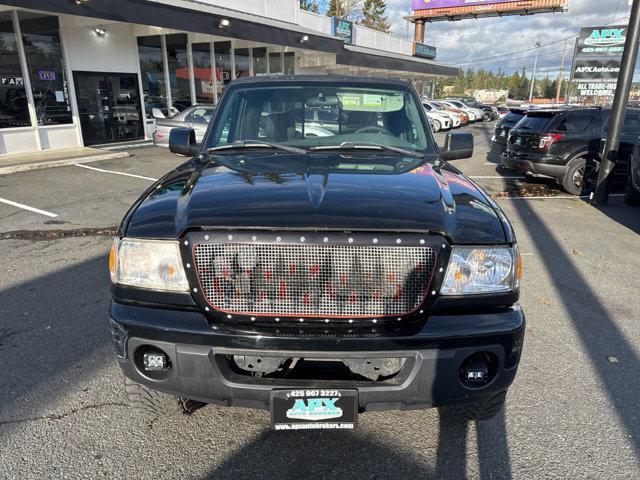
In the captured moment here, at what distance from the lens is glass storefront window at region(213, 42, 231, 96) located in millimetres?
20125

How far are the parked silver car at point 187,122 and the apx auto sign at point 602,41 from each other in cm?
1407

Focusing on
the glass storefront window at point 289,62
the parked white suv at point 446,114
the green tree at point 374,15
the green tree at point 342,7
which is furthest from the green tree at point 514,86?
the glass storefront window at point 289,62

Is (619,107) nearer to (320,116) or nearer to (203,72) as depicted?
(320,116)

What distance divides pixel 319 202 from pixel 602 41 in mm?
19812

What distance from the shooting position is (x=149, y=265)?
7.25ft

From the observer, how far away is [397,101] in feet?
12.4

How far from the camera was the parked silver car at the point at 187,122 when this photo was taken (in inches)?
488

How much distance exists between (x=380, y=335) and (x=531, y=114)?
978 cm

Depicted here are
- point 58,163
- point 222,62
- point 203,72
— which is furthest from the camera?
point 222,62

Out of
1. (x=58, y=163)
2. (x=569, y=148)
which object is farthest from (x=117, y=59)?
(x=569, y=148)

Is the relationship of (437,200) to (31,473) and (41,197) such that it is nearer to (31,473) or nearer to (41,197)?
(31,473)

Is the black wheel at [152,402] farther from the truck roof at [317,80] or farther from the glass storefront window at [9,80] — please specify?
the glass storefront window at [9,80]

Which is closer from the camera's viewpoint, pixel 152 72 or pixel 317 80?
pixel 317 80

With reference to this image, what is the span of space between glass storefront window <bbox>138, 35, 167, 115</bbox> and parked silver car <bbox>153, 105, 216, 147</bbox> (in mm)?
4730
